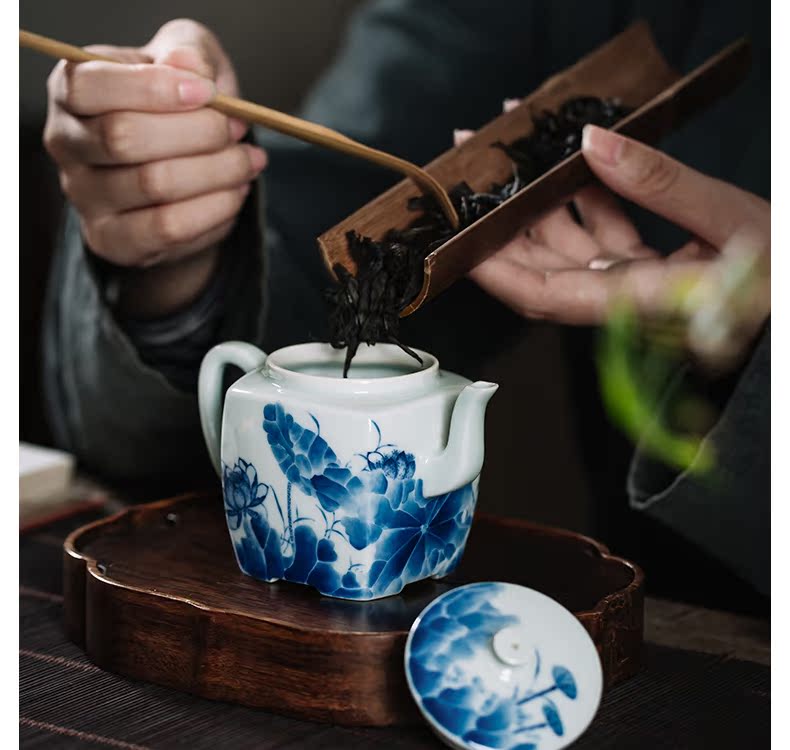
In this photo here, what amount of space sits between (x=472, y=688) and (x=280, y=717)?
0.17 m

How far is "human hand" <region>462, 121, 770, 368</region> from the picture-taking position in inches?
36.4

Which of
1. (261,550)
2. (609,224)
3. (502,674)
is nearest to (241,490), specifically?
(261,550)

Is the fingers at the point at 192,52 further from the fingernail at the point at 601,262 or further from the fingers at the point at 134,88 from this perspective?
the fingernail at the point at 601,262

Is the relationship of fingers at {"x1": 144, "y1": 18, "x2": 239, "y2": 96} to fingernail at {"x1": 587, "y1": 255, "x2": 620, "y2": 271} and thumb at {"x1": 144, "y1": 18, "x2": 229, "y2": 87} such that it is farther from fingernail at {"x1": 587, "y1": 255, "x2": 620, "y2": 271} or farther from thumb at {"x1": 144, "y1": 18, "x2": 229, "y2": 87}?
fingernail at {"x1": 587, "y1": 255, "x2": 620, "y2": 271}

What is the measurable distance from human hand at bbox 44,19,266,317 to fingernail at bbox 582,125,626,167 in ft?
1.15

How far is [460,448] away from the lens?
30.1 inches

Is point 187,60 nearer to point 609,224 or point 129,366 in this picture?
point 129,366

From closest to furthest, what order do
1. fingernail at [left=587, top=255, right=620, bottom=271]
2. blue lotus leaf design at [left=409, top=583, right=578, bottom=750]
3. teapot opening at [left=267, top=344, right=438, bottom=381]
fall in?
1. blue lotus leaf design at [left=409, top=583, right=578, bottom=750]
2. teapot opening at [left=267, top=344, right=438, bottom=381]
3. fingernail at [left=587, top=255, right=620, bottom=271]

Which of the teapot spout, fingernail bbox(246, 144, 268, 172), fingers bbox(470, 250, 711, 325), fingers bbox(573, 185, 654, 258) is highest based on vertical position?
fingernail bbox(246, 144, 268, 172)

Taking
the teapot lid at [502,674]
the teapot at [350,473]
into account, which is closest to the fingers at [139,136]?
the teapot at [350,473]

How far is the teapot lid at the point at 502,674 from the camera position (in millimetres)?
652

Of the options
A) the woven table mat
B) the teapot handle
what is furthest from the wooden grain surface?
the woven table mat

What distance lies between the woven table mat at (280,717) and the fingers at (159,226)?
1.43 ft

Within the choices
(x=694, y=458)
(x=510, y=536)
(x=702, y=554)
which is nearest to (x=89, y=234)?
(x=510, y=536)
